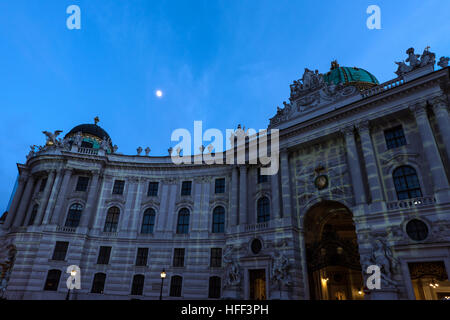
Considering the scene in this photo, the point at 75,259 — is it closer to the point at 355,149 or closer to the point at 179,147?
the point at 179,147

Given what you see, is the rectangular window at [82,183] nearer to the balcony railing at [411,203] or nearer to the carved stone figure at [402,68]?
the balcony railing at [411,203]

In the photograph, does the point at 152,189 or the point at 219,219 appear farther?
the point at 152,189

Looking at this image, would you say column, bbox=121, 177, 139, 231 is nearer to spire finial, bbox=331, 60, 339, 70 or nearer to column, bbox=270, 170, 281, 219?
column, bbox=270, 170, 281, 219

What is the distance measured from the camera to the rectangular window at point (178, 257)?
31938 mm

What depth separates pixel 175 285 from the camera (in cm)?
3075

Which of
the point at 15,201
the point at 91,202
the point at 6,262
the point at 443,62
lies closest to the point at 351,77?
the point at 443,62

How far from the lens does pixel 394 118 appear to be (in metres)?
24.1

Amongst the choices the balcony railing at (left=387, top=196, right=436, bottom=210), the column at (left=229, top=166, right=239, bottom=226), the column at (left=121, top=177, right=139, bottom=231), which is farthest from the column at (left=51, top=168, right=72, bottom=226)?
the balcony railing at (left=387, top=196, right=436, bottom=210)

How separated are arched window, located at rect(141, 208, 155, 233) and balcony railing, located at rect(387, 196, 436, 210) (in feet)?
84.6

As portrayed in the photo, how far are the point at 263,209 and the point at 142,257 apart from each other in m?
15.4

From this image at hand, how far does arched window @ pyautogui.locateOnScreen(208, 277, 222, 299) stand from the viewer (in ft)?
95.6

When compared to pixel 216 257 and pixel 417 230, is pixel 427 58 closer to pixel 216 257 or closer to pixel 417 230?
pixel 417 230

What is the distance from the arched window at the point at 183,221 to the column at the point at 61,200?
13.8m
